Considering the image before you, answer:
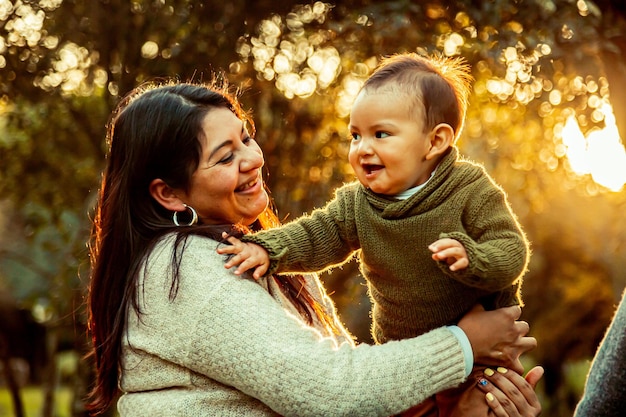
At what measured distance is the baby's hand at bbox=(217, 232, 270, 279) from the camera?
263cm

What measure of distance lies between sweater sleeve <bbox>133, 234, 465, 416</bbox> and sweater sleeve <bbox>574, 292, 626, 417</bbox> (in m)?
0.74

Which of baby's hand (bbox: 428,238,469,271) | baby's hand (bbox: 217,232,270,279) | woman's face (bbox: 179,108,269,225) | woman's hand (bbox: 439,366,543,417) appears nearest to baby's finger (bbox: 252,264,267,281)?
baby's hand (bbox: 217,232,270,279)

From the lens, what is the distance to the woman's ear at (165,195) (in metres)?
2.94

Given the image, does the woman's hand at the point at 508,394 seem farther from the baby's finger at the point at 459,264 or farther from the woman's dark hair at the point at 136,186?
the woman's dark hair at the point at 136,186

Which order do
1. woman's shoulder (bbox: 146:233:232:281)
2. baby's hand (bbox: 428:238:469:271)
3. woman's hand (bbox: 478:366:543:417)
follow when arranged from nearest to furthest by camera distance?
baby's hand (bbox: 428:238:469:271), woman's shoulder (bbox: 146:233:232:281), woman's hand (bbox: 478:366:543:417)

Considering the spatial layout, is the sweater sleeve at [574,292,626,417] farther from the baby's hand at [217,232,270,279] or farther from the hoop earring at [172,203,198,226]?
the hoop earring at [172,203,198,226]

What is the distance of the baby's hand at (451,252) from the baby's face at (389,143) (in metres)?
0.38

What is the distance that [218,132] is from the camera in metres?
2.93

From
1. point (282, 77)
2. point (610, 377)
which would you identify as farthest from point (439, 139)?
point (282, 77)

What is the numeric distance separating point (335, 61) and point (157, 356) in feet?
11.3

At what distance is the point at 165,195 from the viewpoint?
9.73 feet

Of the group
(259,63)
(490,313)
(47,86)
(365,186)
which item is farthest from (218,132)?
(47,86)

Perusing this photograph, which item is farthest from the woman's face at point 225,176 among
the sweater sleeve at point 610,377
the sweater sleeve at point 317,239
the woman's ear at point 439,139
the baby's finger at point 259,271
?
the sweater sleeve at point 610,377

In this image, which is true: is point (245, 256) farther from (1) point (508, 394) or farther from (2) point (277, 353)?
(1) point (508, 394)
